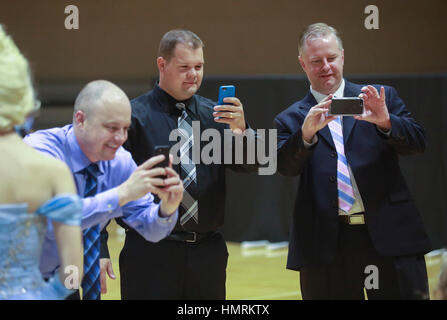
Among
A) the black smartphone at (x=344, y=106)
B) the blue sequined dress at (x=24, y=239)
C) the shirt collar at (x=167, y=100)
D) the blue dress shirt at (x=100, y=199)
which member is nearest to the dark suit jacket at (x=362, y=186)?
the black smartphone at (x=344, y=106)

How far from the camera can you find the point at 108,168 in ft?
9.71

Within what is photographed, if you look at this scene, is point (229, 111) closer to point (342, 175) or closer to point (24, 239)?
point (342, 175)

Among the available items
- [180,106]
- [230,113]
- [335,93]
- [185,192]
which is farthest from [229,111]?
[335,93]

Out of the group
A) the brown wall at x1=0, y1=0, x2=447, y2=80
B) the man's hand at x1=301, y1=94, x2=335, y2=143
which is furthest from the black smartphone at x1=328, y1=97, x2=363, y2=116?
the brown wall at x1=0, y1=0, x2=447, y2=80

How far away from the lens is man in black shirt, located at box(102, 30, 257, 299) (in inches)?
133

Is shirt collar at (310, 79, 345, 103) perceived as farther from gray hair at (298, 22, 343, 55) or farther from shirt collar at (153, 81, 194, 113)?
shirt collar at (153, 81, 194, 113)

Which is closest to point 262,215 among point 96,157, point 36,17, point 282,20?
point 282,20

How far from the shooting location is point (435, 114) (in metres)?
8.29

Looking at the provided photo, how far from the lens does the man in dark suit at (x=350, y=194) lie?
3338mm

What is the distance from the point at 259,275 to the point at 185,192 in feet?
14.1

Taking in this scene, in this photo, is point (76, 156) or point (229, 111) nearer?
point (76, 156)

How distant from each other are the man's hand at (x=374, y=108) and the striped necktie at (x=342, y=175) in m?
0.27

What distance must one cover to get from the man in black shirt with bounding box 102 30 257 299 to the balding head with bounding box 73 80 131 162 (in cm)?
69
